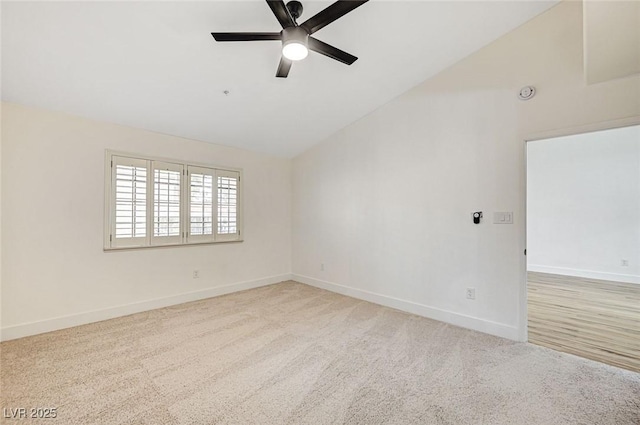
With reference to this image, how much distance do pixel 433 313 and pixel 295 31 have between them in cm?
336

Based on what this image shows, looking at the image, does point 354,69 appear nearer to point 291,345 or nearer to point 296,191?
point 296,191

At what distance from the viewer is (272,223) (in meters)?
5.18

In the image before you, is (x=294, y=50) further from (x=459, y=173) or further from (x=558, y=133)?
(x=558, y=133)

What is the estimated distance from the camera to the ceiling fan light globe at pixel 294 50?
205cm

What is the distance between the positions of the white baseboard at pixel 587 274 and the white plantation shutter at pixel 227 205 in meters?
6.39

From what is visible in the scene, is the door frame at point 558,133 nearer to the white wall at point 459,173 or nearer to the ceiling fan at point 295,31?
the white wall at point 459,173

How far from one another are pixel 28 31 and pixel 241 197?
2982mm

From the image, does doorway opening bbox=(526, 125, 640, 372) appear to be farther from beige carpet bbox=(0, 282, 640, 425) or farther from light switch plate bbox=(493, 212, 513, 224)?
light switch plate bbox=(493, 212, 513, 224)

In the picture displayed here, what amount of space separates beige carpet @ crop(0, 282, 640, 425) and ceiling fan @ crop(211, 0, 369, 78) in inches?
102

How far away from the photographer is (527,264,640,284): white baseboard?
4895 mm

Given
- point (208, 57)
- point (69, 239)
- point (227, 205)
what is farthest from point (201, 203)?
point (208, 57)

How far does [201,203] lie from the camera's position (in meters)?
4.23

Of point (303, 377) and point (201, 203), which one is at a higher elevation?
point (201, 203)

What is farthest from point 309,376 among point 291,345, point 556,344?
point 556,344
